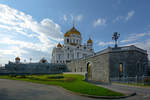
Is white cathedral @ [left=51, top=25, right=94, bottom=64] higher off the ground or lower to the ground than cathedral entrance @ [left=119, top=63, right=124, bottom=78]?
higher

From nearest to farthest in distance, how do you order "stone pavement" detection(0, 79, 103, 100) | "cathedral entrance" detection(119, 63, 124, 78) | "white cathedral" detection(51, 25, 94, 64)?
1. "stone pavement" detection(0, 79, 103, 100)
2. "cathedral entrance" detection(119, 63, 124, 78)
3. "white cathedral" detection(51, 25, 94, 64)

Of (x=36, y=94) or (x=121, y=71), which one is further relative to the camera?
(x=121, y=71)

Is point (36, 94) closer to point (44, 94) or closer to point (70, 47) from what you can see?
point (44, 94)

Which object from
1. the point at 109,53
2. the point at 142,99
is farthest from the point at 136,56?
the point at 142,99

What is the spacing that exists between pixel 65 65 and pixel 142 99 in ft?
194

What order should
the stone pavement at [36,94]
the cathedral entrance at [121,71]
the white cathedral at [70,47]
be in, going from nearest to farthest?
the stone pavement at [36,94] < the cathedral entrance at [121,71] < the white cathedral at [70,47]

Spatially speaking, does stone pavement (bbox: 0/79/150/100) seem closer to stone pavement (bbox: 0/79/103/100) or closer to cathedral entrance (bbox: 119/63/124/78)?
stone pavement (bbox: 0/79/103/100)

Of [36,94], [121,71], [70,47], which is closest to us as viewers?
[36,94]

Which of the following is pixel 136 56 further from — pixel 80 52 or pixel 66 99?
pixel 80 52

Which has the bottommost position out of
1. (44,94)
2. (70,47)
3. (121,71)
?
(44,94)

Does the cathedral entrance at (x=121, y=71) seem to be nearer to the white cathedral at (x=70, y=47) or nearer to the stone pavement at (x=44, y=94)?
the stone pavement at (x=44, y=94)

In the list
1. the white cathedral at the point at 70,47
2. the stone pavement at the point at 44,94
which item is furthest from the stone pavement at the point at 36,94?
the white cathedral at the point at 70,47

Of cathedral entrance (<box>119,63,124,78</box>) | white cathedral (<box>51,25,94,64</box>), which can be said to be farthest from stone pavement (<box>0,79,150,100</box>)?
white cathedral (<box>51,25,94,64</box>)

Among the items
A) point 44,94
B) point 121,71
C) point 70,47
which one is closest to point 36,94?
point 44,94
